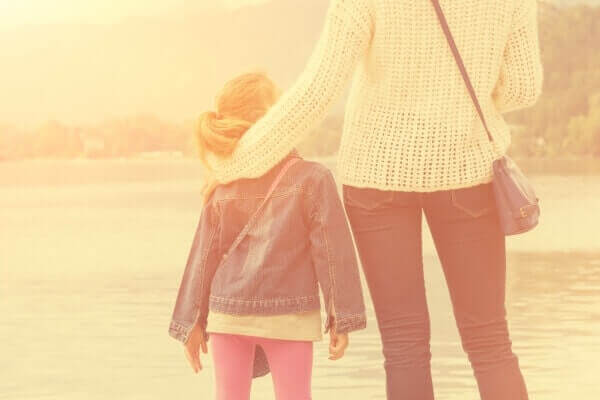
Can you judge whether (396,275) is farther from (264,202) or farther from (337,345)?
(264,202)

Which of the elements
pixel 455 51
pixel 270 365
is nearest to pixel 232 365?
pixel 270 365

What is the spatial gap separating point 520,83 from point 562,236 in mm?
13605

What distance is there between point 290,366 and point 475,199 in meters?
0.76

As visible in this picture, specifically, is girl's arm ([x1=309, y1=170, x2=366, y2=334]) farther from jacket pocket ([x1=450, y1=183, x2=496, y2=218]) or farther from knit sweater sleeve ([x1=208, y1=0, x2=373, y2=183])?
jacket pocket ([x1=450, y1=183, x2=496, y2=218])

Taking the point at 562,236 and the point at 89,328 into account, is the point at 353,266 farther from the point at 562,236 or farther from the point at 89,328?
the point at 562,236

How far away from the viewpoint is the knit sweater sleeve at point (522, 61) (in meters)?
4.64

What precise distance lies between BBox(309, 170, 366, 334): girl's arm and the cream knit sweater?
14 centimetres

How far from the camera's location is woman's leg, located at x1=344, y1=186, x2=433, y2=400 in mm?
4504

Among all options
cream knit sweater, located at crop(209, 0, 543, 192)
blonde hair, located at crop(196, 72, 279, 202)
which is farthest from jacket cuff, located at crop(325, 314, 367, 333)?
blonde hair, located at crop(196, 72, 279, 202)

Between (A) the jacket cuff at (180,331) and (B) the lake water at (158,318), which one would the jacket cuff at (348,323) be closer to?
(A) the jacket cuff at (180,331)

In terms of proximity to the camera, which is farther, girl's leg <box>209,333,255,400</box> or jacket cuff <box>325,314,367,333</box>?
girl's leg <box>209,333,255,400</box>

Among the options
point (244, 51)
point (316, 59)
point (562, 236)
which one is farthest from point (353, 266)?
point (244, 51)

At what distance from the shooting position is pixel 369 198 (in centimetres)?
451

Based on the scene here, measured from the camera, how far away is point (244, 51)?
9494 centimetres
